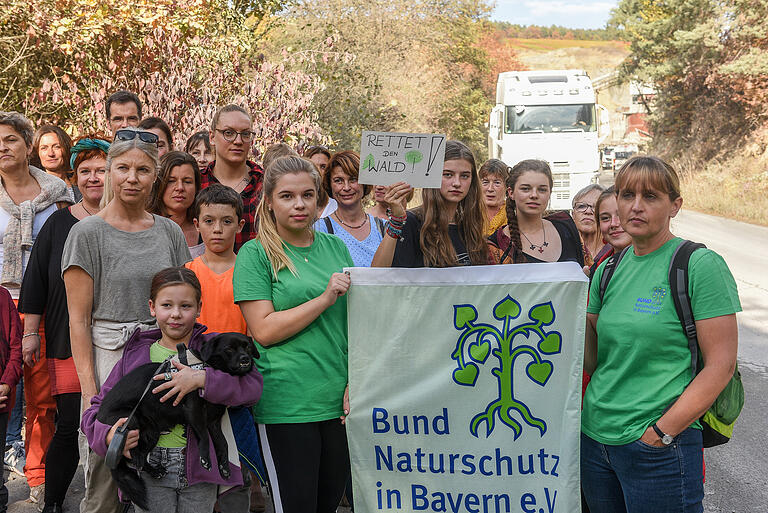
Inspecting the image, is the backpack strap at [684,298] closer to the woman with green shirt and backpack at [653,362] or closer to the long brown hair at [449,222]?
the woman with green shirt and backpack at [653,362]

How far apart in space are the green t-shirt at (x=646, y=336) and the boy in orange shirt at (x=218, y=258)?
197 cm

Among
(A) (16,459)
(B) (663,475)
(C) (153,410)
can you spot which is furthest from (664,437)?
(A) (16,459)

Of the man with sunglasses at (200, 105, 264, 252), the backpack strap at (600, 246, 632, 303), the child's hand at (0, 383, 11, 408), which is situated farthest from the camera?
the man with sunglasses at (200, 105, 264, 252)

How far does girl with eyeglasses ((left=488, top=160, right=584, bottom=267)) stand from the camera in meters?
4.56

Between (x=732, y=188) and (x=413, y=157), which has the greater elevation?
(x=413, y=157)

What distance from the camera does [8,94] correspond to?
9.93 meters

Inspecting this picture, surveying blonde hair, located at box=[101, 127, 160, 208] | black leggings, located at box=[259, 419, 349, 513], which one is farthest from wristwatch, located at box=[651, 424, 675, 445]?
blonde hair, located at box=[101, 127, 160, 208]

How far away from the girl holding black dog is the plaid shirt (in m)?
1.40

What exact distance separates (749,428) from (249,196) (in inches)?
180

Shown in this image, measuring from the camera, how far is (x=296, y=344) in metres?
3.35

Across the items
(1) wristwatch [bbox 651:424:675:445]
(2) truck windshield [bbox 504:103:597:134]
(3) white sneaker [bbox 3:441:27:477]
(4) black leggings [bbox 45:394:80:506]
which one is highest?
(2) truck windshield [bbox 504:103:597:134]

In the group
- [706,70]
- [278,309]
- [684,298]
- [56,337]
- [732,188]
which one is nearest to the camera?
[684,298]

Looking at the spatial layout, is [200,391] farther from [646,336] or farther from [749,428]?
[749,428]

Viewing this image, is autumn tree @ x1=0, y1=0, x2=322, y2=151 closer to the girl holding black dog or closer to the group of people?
the group of people
